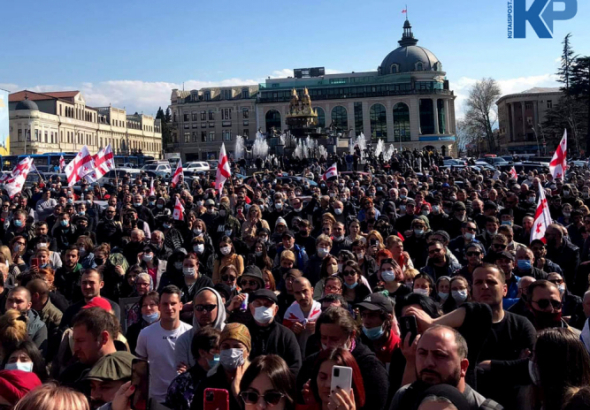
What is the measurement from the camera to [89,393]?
4.34m

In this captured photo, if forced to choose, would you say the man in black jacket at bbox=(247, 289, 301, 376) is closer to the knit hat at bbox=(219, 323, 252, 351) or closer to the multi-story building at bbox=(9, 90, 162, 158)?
the knit hat at bbox=(219, 323, 252, 351)

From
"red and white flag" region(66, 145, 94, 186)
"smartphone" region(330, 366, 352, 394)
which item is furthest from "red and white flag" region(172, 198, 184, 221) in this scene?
"smartphone" region(330, 366, 352, 394)

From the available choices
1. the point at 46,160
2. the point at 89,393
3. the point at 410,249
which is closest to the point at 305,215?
the point at 410,249

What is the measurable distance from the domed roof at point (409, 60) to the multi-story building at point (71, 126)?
140 feet

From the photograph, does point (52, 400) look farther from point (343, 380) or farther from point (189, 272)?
point (189, 272)

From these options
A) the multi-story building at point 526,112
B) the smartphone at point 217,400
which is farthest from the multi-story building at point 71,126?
the smartphone at point 217,400

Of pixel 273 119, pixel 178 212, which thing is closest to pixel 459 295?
pixel 178 212

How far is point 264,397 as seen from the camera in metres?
3.90

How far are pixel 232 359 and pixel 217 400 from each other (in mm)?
354

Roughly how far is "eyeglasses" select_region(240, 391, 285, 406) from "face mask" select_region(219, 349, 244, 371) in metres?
0.53

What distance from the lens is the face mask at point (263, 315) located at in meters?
5.45

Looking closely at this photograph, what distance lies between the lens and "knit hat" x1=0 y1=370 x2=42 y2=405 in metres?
3.93

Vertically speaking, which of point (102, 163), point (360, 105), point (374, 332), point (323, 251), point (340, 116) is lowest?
point (374, 332)

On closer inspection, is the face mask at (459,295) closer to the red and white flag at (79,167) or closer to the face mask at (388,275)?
the face mask at (388,275)
